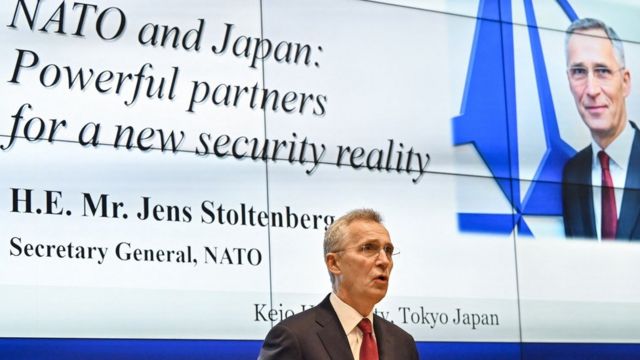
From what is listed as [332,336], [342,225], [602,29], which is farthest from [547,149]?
[332,336]

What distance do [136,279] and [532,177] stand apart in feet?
6.75

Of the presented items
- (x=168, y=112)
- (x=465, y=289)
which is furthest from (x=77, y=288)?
(x=465, y=289)

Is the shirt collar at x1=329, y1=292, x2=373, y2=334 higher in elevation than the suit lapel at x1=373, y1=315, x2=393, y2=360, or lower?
higher

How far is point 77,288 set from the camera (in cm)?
472

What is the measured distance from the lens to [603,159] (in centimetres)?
614

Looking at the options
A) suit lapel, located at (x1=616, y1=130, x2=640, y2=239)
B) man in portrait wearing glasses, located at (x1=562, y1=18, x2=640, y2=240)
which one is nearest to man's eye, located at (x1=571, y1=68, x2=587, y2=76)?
man in portrait wearing glasses, located at (x1=562, y1=18, x2=640, y2=240)

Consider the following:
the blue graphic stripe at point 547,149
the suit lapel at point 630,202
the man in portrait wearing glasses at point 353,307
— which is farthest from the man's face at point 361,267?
the suit lapel at point 630,202

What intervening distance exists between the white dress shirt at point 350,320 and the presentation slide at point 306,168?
1.31 meters

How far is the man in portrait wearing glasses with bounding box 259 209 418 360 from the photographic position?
3.60 m

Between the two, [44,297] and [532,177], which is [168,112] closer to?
[44,297]

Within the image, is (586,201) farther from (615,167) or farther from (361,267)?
(361,267)

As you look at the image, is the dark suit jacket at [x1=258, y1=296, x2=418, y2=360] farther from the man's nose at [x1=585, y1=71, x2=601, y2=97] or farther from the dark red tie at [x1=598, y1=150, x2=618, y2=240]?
the man's nose at [x1=585, y1=71, x2=601, y2=97]

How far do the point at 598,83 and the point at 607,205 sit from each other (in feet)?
2.01

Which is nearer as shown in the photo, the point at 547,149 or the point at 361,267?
the point at 361,267
